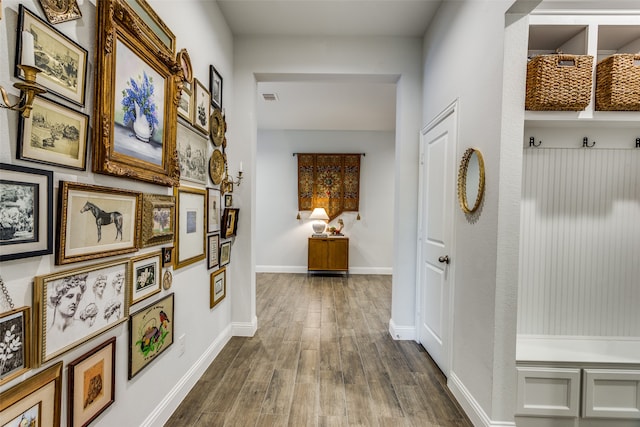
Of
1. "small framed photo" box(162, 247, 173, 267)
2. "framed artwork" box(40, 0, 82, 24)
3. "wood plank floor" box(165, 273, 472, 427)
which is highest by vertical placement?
"framed artwork" box(40, 0, 82, 24)

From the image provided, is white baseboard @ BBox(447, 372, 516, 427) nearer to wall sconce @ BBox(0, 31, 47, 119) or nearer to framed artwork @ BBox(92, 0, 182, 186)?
framed artwork @ BBox(92, 0, 182, 186)

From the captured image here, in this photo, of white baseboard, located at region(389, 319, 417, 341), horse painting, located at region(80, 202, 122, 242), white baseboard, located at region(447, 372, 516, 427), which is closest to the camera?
horse painting, located at region(80, 202, 122, 242)

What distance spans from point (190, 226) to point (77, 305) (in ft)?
3.14

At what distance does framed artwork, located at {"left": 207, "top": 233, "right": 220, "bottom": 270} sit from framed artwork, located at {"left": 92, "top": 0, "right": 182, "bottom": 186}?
748 millimetres

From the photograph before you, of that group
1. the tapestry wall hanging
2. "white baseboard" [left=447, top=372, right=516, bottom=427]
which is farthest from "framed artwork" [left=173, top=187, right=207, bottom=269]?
the tapestry wall hanging

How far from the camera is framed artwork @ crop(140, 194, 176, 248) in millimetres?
1520

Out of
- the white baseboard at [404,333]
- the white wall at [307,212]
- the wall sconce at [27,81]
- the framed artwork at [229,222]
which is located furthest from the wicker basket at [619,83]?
the white wall at [307,212]

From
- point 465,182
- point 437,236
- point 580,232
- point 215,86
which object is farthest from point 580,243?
point 215,86

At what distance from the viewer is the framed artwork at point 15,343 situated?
2.81ft

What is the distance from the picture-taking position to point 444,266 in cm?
231

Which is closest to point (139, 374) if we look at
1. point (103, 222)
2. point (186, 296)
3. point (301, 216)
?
point (186, 296)

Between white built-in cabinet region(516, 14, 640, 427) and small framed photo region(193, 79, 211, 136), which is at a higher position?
small framed photo region(193, 79, 211, 136)

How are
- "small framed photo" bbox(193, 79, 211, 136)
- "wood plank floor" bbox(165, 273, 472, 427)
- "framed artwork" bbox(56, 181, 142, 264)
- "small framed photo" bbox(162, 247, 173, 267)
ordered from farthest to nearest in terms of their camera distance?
"small framed photo" bbox(193, 79, 211, 136), "wood plank floor" bbox(165, 273, 472, 427), "small framed photo" bbox(162, 247, 173, 267), "framed artwork" bbox(56, 181, 142, 264)

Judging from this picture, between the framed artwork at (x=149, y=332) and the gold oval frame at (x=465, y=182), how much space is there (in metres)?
1.96
